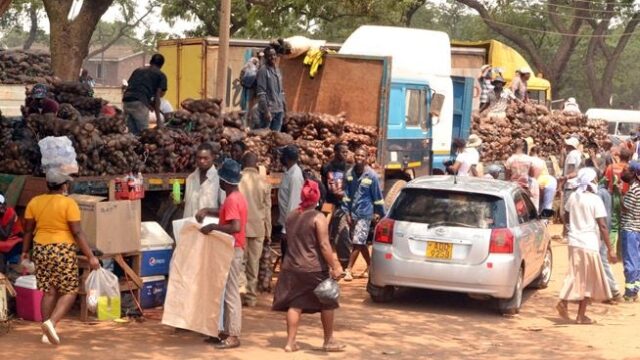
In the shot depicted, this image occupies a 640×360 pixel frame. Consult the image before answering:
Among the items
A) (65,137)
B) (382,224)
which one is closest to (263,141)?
(382,224)

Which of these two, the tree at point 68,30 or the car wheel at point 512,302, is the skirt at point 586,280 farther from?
the tree at point 68,30

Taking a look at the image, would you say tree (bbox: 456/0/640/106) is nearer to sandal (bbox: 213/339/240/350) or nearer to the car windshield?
the car windshield

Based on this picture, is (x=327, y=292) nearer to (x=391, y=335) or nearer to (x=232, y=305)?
(x=232, y=305)

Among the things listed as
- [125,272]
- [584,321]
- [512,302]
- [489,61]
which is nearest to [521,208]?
[512,302]

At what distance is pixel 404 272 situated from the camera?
1202cm

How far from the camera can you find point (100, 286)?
10562 mm

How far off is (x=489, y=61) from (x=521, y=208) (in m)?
16.8

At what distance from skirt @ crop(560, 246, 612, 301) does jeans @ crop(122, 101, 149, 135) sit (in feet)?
18.3

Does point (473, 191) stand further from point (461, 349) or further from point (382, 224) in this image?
point (461, 349)

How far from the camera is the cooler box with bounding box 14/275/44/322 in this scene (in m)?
10.7

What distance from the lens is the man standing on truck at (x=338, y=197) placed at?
14.3 metres

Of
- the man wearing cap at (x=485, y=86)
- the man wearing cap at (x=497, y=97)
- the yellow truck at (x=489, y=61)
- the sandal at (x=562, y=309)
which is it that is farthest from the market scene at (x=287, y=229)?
the yellow truck at (x=489, y=61)

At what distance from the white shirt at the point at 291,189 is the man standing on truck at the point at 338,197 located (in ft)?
4.95

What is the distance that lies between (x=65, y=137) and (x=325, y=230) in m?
3.23
